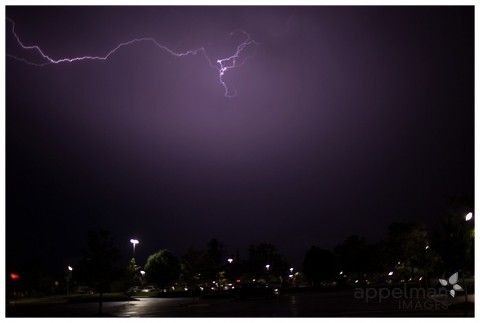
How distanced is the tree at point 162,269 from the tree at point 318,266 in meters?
21.8

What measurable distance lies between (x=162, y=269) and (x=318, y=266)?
78.3 ft

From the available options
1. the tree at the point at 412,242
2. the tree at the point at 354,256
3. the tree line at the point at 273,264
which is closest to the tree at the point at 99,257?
the tree line at the point at 273,264

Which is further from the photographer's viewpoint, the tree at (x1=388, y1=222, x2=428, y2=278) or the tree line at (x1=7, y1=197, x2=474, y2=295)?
the tree at (x1=388, y1=222, x2=428, y2=278)

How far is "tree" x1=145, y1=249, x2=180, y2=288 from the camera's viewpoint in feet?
147

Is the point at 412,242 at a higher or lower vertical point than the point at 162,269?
higher

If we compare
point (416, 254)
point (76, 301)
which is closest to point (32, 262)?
point (76, 301)

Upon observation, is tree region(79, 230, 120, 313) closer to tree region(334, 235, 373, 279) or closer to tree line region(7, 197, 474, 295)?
tree line region(7, 197, 474, 295)

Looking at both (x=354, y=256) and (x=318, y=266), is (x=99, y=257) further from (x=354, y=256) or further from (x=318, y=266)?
(x=354, y=256)

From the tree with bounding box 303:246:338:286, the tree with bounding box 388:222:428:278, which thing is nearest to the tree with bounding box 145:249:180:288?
the tree with bounding box 388:222:428:278

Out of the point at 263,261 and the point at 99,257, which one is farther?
the point at 263,261

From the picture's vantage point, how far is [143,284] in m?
48.9

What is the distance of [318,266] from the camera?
61969 mm

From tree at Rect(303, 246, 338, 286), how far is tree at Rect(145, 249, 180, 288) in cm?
2179

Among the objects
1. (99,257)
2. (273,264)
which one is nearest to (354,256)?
(273,264)
